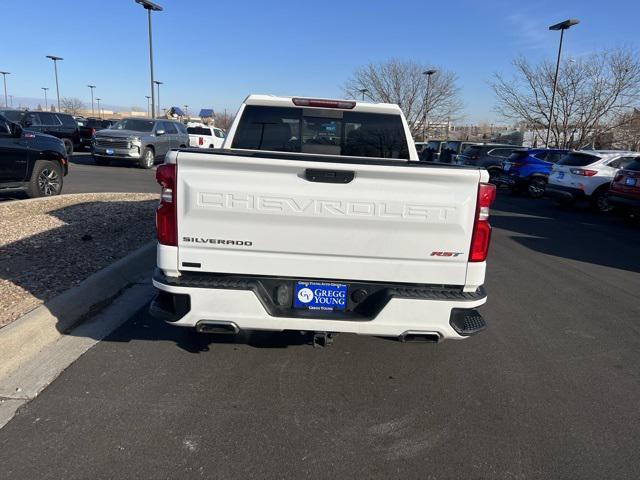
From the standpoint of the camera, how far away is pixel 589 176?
46.9ft

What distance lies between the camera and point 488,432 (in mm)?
3150

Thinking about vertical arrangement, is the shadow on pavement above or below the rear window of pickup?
below

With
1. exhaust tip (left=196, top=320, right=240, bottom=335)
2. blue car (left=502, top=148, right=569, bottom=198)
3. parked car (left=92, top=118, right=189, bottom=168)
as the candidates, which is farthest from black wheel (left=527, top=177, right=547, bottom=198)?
exhaust tip (left=196, top=320, right=240, bottom=335)

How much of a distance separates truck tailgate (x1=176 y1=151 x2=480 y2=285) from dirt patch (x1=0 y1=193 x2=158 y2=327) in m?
2.12

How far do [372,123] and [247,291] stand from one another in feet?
8.60

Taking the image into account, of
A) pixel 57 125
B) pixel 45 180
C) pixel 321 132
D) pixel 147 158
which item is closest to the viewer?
pixel 321 132

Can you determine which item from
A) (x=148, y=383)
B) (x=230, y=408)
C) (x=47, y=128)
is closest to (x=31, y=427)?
(x=148, y=383)

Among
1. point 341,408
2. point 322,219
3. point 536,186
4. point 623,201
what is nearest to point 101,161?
point 536,186

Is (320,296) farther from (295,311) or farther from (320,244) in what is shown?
(320,244)

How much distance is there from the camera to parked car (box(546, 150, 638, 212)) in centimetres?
1430

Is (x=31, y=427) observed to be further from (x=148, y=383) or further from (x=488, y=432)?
(x=488, y=432)

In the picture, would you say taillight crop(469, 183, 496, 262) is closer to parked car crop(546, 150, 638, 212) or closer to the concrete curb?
the concrete curb

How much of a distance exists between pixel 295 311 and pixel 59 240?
15.5 feet

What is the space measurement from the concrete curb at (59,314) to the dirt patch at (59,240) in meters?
0.18
